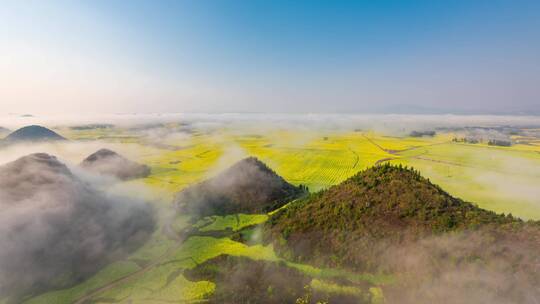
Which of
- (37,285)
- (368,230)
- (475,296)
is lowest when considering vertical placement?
(37,285)

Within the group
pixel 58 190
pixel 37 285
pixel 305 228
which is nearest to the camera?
pixel 37 285

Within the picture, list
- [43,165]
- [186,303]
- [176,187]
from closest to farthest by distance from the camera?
[186,303] < [43,165] < [176,187]

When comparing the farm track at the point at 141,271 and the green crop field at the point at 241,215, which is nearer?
the farm track at the point at 141,271

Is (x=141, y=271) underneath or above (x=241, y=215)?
underneath

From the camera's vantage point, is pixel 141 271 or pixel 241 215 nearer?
pixel 141 271

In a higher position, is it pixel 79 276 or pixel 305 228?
pixel 305 228

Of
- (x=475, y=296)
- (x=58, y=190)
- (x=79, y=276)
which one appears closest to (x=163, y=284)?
(x=79, y=276)

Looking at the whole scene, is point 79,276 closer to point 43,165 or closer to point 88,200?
point 88,200

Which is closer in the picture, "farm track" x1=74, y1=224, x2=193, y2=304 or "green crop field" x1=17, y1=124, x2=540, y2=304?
"farm track" x1=74, y1=224, x2=193, y2=304
